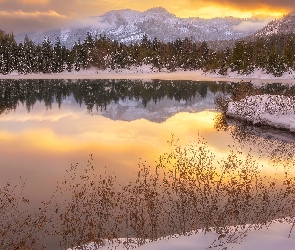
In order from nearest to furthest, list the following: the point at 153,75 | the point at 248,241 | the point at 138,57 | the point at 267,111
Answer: the point at 248,241 → the point at 267,111 → the point at 153,75 → the point at 138,57

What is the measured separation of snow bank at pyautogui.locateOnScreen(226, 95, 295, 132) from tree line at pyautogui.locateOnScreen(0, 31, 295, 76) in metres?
63.0

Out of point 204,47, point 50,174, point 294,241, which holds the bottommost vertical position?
point 50,174

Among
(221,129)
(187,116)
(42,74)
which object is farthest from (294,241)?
(42,74)

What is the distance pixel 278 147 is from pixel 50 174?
1560 cm

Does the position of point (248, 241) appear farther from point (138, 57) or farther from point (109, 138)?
point (138, 57)

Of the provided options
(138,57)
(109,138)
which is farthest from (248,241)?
(138,57)

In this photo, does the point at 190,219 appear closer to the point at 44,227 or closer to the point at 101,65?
the point at 44,227

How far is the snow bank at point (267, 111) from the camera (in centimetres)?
3438

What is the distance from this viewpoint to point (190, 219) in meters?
13.5

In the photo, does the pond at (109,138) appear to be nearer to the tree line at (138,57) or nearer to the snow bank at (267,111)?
the snow bank at (267,111)

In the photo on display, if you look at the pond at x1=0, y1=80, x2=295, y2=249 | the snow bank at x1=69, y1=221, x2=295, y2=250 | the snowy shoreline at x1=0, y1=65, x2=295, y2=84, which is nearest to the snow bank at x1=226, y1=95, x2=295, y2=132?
the pond at x1=0, y1=80, x2=295, y2=249

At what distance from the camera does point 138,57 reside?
13050 centimetres

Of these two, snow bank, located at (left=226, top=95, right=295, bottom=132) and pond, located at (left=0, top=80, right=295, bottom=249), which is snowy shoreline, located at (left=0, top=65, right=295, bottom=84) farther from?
pond, located at (left=0, top=80, right=295, bottom=249)

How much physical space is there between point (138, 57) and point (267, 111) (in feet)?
318
